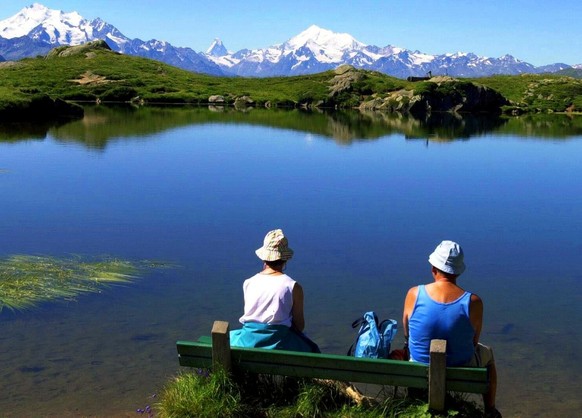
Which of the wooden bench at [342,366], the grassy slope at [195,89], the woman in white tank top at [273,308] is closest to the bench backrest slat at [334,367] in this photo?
the wooden bench at [342,366]

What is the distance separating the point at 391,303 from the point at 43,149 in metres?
40.6

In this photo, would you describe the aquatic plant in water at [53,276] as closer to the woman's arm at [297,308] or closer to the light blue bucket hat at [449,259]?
the woman's arm at [297,308]

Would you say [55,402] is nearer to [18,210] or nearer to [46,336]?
[46,336]

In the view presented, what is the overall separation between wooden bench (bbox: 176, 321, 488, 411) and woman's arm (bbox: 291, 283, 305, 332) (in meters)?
0.79

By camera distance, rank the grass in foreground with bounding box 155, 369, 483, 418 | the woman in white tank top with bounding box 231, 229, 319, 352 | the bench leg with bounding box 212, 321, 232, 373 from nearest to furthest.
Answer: the bench leg with bounding box 212, 321, 232, 373 < the grass in foreground with bounding box 155, 369, 483, 418 < the woman in white tank top with bounding box 231, 229, 319, 352

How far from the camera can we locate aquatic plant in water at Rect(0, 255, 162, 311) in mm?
16381

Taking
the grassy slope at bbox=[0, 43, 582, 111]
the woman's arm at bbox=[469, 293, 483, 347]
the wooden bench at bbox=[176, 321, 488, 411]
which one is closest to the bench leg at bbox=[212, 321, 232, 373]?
the wooden bench at bbox=[176, 321, 488, 411]

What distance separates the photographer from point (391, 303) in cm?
1700

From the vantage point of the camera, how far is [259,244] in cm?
2294

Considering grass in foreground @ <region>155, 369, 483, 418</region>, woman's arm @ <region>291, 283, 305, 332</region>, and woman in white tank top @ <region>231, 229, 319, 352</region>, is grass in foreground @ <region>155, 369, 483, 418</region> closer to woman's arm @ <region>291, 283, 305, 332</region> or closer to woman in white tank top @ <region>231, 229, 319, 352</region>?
woman in white tank top @ <region>231, 229, 319, 352</region>

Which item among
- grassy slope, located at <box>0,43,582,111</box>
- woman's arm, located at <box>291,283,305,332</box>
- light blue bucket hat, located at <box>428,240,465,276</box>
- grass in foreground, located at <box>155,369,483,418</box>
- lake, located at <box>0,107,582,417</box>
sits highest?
grassy slope, located at <box>0,43,582,111</box>

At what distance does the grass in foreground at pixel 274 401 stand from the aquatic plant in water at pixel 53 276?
25.1 feet

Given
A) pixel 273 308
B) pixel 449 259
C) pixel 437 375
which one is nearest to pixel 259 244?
pixel 273 308

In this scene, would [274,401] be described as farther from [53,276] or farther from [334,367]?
[53,276]
